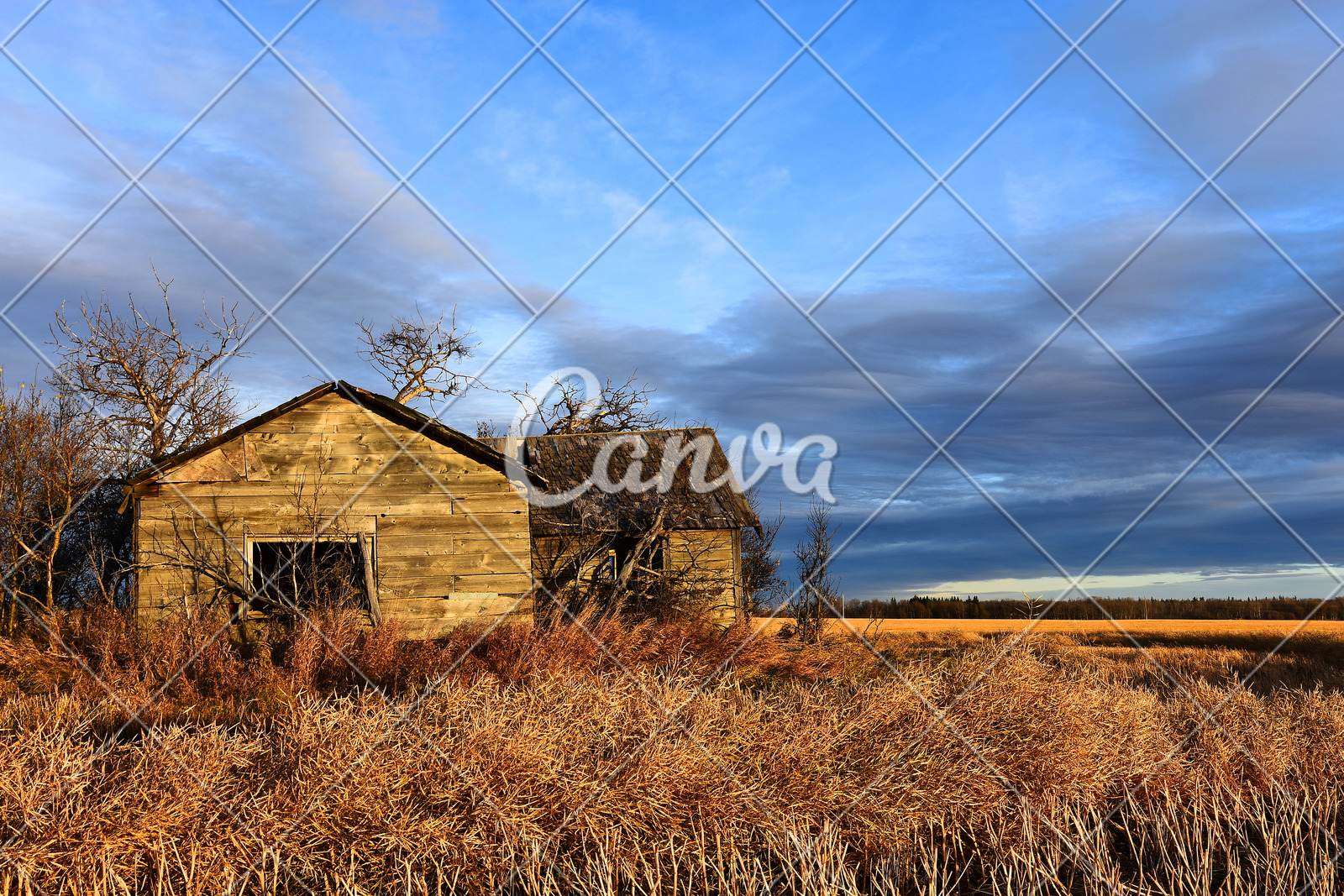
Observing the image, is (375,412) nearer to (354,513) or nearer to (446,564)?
(354,513)

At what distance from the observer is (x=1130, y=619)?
39469 millimetres

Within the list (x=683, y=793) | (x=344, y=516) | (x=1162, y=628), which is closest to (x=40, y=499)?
(x=344, y=516)

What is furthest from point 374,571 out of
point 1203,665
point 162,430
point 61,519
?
point 1203,665

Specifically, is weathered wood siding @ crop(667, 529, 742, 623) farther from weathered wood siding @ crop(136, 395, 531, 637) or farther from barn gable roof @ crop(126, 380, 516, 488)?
barn gable roof @ crop(126, 380, 516, 488)

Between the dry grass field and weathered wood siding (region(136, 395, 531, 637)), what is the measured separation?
4.46 m

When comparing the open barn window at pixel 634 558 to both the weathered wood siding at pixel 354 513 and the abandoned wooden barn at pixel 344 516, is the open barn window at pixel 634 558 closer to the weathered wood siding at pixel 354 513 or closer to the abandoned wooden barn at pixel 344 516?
the abandoned wooden barn at pixel 344 516

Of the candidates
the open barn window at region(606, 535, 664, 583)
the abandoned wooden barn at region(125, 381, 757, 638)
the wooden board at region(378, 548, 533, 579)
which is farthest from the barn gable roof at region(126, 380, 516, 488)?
the open barn window at region(606, 535, 664, 583)

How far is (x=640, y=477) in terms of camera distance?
20172 mm

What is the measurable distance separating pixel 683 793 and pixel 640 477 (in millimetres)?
14390

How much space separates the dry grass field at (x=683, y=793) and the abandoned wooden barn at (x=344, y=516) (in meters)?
4.37

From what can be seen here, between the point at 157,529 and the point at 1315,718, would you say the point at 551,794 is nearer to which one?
the point at 1315,718

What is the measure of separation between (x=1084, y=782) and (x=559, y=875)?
13.4 ft

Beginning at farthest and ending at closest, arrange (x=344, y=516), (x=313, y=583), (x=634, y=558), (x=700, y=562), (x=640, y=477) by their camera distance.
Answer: (x=640, y=477) < (x=700, y=562) < (x=634, y=558) < (x=344, y=516) < (x=313, y=583)

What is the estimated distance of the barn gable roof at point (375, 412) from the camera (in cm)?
1302
